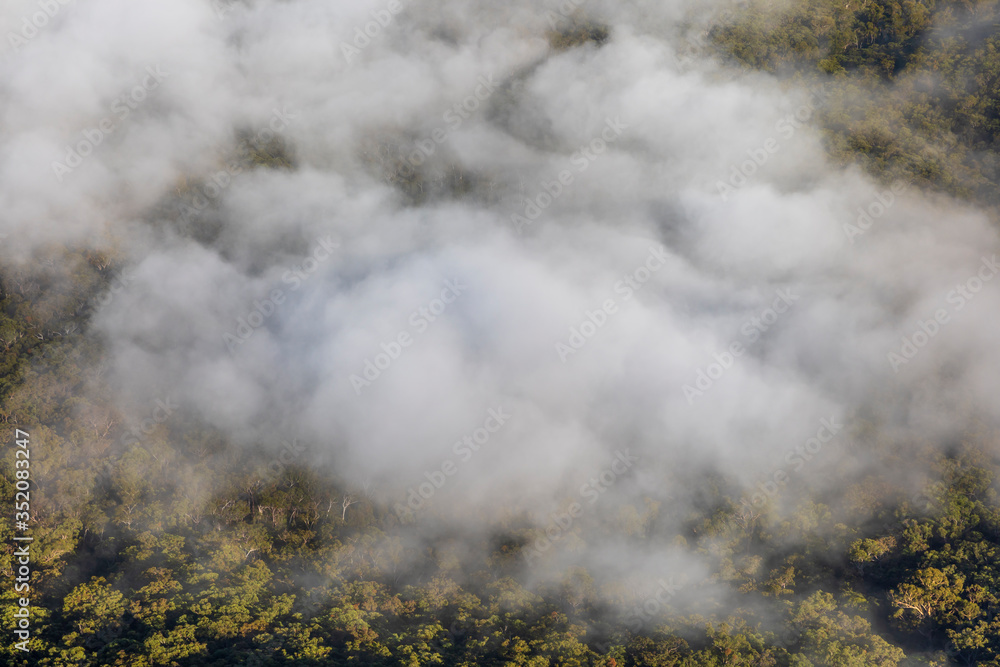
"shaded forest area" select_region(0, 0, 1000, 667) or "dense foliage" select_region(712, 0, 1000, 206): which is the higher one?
"dense foliage" select_region(712, 0, 1000, 206)

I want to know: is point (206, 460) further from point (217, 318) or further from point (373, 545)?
point (217, 318)

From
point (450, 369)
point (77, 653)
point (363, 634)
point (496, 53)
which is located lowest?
point (450, 369)

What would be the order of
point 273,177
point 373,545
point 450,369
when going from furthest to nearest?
point 273,177, point 450,369, point 373,545

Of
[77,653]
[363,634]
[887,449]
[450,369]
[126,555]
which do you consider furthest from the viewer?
[450,369]

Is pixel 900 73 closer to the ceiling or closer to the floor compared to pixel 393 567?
closer to the ceiling

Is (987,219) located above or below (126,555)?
above

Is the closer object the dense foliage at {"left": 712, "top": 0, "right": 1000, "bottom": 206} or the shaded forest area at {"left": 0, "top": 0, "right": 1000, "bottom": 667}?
the shaded forest area at {"left": 0, "top": 0, "right": 1000, "bottom": 667}

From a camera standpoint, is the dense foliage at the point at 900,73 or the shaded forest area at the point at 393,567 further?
the dense foliage at the point at 900,73

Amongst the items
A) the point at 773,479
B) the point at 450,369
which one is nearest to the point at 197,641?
the point at 773,479

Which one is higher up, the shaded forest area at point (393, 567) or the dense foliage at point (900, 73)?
the dense foliage at point (900, 73)

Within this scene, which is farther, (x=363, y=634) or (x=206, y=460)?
(x=206, y=460)

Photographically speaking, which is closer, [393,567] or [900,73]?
[393,567]
